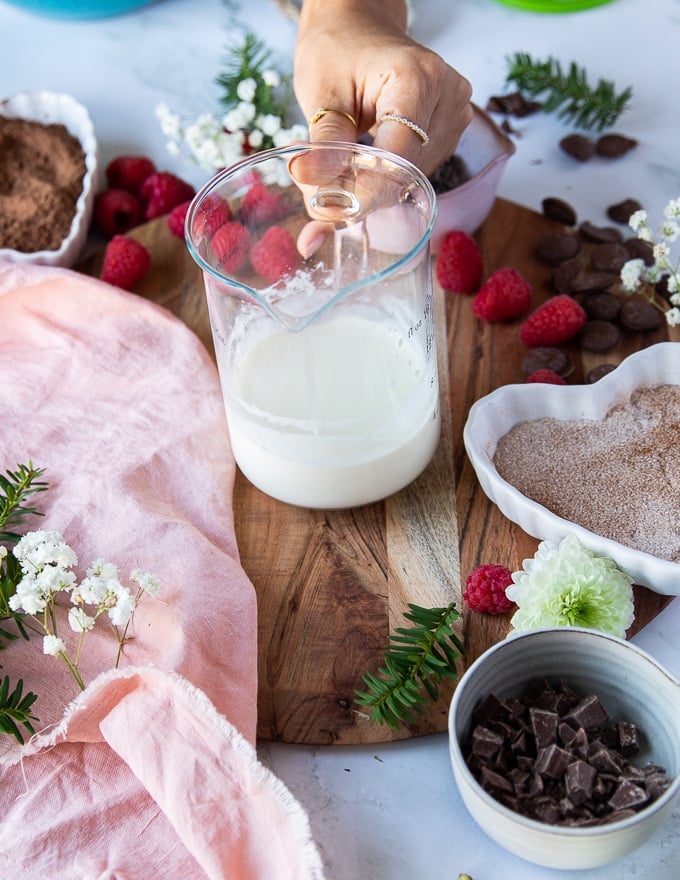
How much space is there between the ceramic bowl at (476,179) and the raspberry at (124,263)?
39cm

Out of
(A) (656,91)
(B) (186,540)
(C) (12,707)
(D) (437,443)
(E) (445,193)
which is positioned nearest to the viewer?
(C) (12,707)

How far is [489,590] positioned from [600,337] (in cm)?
40

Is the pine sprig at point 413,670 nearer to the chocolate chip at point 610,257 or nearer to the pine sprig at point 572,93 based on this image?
the chocolate chip at point 610,257

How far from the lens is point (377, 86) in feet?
4.08

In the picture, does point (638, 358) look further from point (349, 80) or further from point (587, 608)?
point (349, 80)

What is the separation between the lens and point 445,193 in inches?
52.9

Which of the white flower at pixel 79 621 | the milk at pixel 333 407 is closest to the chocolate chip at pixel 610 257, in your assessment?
the milk at pixel 333 407

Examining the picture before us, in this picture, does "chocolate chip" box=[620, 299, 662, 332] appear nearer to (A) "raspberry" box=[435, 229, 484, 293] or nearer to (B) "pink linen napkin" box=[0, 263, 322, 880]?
Answer: (A) "raspberry" box=[435, 229, 484, 293]

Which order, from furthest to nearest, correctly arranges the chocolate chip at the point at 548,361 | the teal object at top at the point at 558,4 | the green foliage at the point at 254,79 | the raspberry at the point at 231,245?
1. the teal object at top at the point at 558,4
2. the green foliage at the point at 254,79
3. the chocolate chip at the point at 548,361
4. the raspberry at the point at 231,245

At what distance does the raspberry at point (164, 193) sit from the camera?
4.99 feet

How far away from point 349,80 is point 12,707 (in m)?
0.80

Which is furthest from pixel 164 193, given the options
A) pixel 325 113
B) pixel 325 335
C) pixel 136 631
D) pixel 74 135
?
pixel 136 631

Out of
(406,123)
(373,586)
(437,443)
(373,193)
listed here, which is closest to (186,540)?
(373,586)

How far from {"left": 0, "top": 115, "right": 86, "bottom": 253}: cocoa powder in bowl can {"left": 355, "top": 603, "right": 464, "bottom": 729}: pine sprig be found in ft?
2.45
